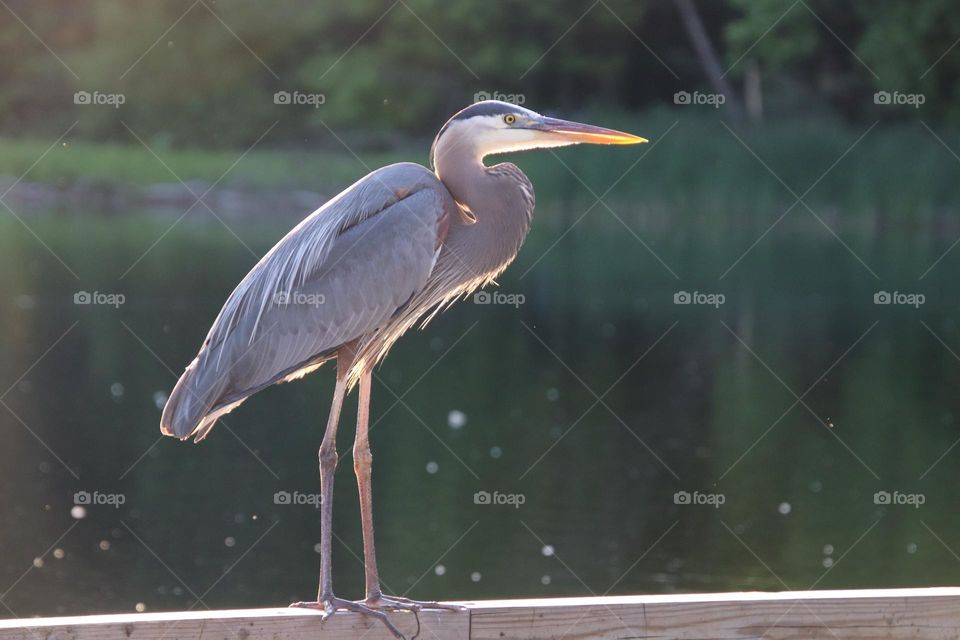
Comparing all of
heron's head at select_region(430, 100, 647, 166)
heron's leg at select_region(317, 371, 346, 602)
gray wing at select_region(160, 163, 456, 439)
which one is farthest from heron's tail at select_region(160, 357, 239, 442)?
heron's head at select_region(430, 100, 647, 166)

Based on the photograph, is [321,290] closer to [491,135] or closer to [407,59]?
[491,135]

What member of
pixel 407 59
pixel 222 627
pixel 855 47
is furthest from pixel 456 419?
pixel 407 59

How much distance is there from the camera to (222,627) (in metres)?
3.12

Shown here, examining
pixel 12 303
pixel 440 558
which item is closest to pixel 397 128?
pixel 12 303

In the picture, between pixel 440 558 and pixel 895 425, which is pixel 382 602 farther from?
pixel 895 425

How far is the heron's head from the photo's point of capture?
4410 mm

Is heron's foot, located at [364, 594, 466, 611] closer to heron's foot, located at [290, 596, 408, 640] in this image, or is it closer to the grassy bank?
heron's foot, located at [290, 596, 408, 640]

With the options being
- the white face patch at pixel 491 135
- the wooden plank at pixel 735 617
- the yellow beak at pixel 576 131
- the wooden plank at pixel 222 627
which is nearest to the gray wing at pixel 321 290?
the white face patch at pixel 491 135

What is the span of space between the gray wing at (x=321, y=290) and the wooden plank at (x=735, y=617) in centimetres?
147

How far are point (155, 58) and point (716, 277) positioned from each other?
2161cm

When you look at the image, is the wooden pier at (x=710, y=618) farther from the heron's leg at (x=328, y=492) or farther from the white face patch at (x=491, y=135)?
the white face patch at (x=491, y=135)

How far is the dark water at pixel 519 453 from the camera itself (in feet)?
26.2

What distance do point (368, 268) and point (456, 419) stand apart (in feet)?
22.7

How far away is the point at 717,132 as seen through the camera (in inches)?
1076
